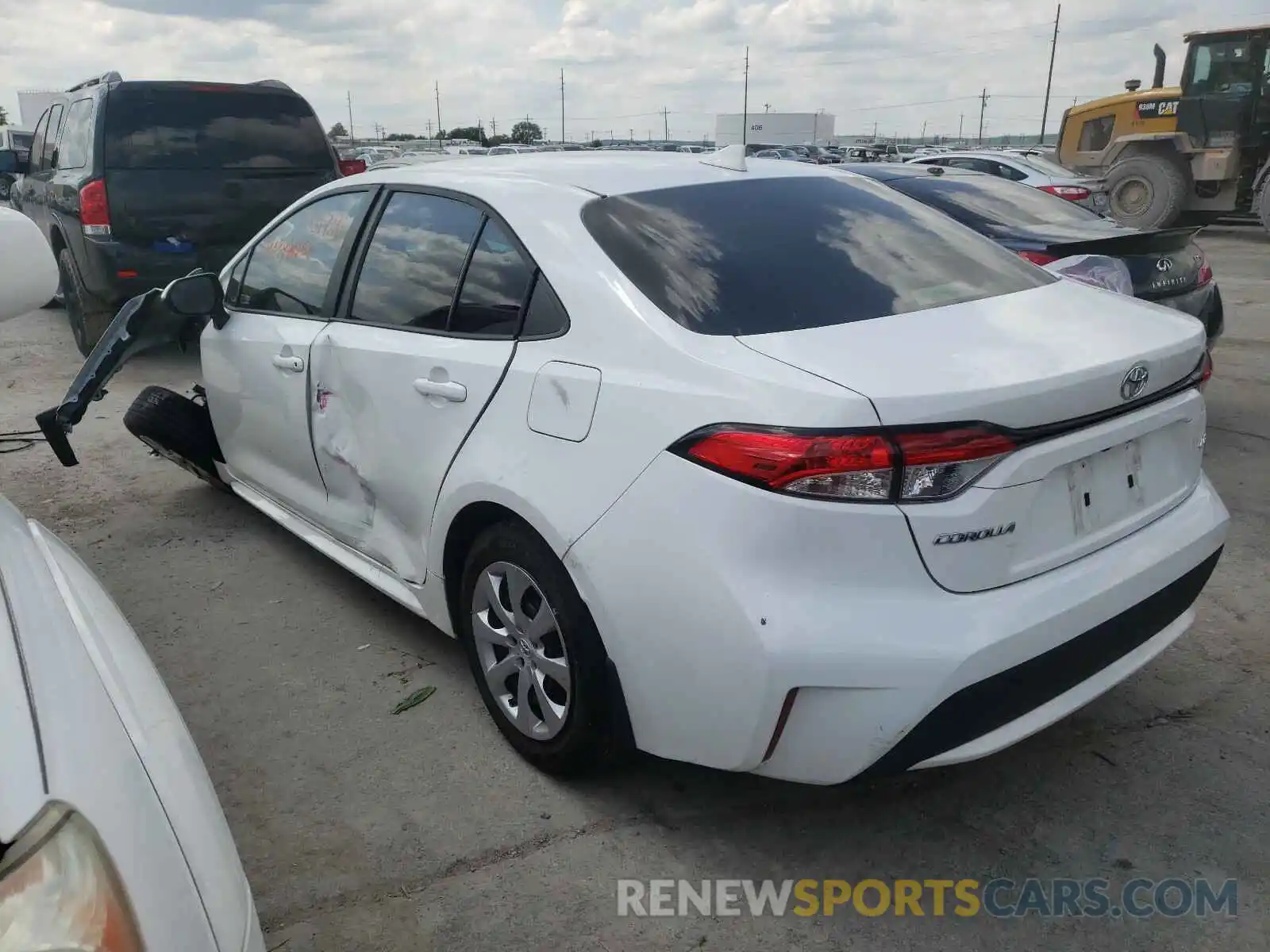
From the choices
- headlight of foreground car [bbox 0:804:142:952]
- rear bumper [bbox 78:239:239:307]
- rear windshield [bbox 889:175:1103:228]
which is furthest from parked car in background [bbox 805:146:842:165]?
headlight of foreground car [bbox 0:804:142:952]

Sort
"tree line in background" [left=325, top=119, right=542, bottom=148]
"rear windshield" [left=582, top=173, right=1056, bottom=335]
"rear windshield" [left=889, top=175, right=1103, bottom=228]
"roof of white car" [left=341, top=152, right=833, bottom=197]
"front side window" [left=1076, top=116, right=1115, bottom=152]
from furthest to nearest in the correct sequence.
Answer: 1. "tree line in background" [left=325, top=119, right=542, bottom=148]
2. "front side window" [left=1076, top=116, right=1115, bottom=152]
3. "rear windshield" [left=889, top=175, right=1103, bottom=228]
4. "roof of white car" [left=341, top=152, right=833, bottom=197]
5. "rear windshield" [left=582, top=173, right=1056, bottom=335]

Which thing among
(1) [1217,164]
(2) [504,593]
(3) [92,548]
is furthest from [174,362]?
(1) [1217,164]

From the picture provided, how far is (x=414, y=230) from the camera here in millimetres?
3164

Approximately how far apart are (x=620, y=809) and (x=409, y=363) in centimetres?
137

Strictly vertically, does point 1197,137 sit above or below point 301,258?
above

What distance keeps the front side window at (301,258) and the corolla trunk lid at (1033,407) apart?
73.2 inches

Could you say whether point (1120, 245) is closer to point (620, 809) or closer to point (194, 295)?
point (620, 809)

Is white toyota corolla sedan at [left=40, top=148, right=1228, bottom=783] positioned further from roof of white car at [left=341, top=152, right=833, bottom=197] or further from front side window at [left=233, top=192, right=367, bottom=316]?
front side window at [left=233, top=192, right=367, bottom=316]

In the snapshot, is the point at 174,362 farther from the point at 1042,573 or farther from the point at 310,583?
the point at 1042,573

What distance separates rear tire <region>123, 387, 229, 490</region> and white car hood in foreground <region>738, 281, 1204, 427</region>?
314 centimetres

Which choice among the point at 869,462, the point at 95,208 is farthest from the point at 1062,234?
the point at 95,208

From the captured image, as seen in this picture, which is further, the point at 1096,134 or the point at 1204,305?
the point at 1096,134

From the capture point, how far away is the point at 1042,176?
34.7 ft

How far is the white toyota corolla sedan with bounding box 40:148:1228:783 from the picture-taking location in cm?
202
